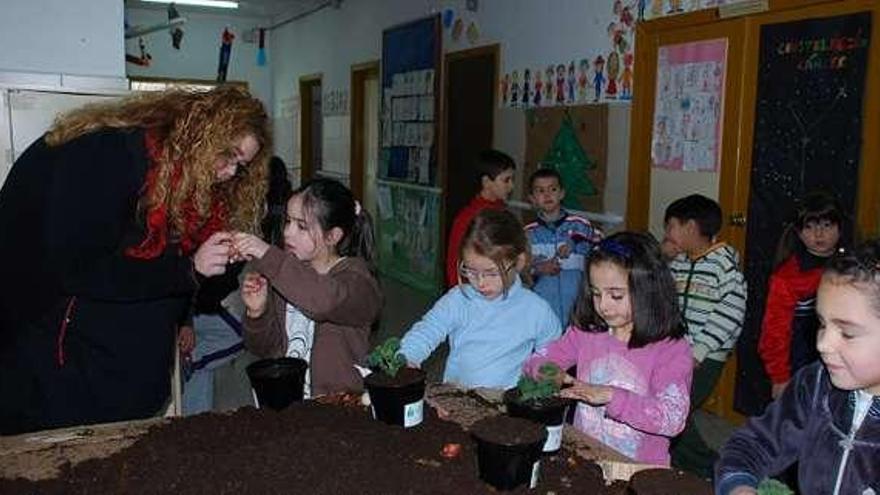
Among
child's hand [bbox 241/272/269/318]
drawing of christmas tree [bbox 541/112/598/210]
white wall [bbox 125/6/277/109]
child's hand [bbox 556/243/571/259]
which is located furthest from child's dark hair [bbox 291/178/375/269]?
white wall [bbox 125/6/277/109]

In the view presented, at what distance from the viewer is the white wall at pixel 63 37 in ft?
10.2

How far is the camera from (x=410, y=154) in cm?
693

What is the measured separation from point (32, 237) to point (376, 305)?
76 cm

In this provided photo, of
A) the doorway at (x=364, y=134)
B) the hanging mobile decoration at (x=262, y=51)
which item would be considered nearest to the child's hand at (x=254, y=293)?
the doorway at (x=364, y=134)

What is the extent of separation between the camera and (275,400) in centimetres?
157

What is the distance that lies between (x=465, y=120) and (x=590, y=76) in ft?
5.74

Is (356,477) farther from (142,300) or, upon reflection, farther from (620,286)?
(620,286)

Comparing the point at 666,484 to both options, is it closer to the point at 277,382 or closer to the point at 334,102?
the point at 277,382

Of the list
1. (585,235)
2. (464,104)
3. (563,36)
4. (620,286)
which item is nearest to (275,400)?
(620,286)

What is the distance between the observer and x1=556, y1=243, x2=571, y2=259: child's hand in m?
3.72

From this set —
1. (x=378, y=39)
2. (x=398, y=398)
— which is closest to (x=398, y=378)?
(x=398, y=398)

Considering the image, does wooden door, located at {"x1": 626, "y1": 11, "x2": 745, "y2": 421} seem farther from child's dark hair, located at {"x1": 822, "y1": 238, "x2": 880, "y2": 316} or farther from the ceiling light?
the ceiling light

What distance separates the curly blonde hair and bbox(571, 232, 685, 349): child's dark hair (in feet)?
2.75

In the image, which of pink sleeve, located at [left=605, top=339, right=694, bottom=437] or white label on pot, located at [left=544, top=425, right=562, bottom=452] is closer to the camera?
white label on pot, located at [left=544, top=425, right=562, bottom=452]
